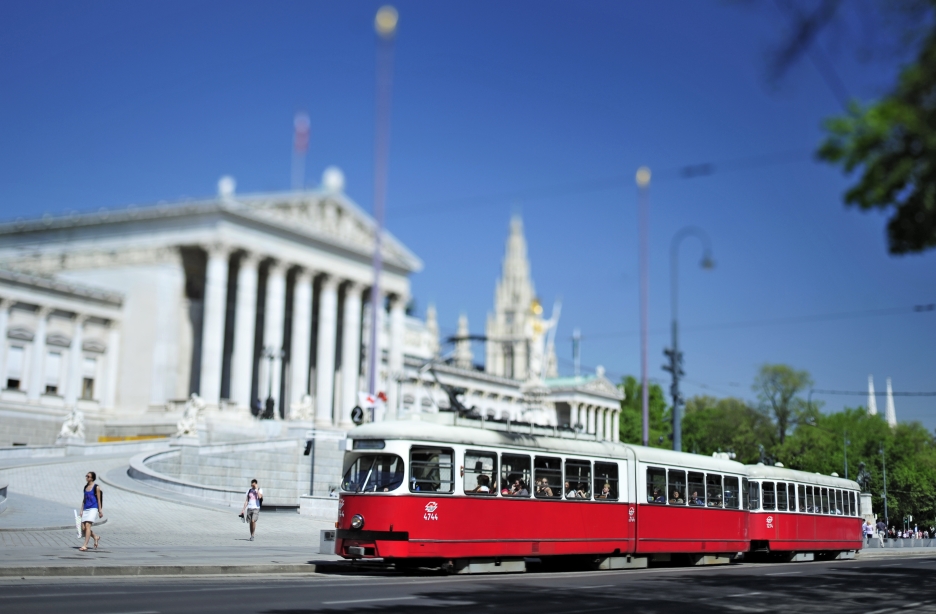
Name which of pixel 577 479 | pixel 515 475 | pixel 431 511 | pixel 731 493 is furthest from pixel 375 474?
pixel 731 493

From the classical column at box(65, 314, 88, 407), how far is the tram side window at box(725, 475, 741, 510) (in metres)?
49.0

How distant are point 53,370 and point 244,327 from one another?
1245cm

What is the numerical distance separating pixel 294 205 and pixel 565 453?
54721 millimetres

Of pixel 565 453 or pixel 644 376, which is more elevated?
pixel 644 376

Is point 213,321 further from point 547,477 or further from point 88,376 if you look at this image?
point 547,477

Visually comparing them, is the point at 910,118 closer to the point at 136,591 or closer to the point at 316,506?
the point at 136,591

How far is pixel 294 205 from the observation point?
76.6 meters

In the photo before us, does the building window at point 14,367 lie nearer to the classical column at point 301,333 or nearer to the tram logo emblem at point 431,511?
the classical column at point 301,333

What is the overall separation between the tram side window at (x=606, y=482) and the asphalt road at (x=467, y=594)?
194cm

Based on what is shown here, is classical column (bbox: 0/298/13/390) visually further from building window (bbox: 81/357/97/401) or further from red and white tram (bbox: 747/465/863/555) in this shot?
red and white tram (bbox: 747/465/863/555)

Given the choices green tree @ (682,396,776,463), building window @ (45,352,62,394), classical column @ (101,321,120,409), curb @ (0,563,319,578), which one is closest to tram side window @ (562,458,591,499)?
curb @ (0,563,319,578)

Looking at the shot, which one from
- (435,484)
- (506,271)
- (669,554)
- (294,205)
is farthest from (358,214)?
(506,271)

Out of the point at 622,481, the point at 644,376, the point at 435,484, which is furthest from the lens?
the point at 644,376

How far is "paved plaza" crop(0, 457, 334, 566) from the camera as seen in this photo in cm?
2245
